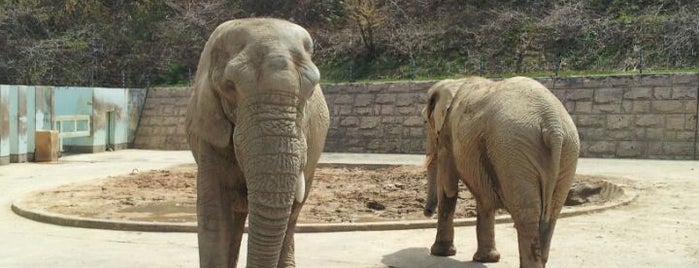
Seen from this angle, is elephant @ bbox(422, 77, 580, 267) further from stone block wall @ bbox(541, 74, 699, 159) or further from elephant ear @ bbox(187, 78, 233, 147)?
stone block wall @ bbox(541, 74, 699, 159)

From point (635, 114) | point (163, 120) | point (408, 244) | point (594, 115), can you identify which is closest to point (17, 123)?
point (163, 120)

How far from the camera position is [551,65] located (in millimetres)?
22828

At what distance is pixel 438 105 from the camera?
7668mm

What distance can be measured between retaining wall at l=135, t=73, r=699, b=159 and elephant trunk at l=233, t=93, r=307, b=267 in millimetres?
15773

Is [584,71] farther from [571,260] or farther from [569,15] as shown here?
[571,260]

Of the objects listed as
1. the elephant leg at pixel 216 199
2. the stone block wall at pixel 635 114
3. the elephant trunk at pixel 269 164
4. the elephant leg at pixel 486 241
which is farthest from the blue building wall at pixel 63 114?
the elephant trunk at pixel 269 164

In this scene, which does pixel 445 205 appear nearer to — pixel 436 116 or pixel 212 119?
pixel 436 116

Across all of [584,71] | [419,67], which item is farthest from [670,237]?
[419,67]

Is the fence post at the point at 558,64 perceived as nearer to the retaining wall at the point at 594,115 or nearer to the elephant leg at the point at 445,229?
the retaining wall at the point at 594,115

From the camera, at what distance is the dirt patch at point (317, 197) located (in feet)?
34.2

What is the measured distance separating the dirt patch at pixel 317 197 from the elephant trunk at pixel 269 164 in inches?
213

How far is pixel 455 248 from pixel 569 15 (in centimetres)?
1884

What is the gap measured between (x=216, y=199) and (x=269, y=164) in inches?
39.4

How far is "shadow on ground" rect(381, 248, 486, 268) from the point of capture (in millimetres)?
7059
